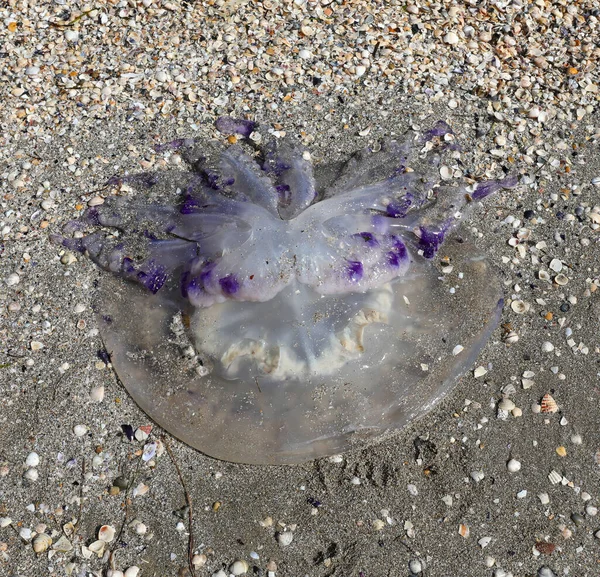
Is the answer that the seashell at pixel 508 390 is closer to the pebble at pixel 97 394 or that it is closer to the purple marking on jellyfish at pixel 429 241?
the purple marking on jellyfish at pixel 429 241

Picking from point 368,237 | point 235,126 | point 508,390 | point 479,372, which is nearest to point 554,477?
point 508,390

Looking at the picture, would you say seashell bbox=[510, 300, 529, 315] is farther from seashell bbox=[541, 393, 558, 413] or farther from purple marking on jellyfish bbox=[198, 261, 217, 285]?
purple marking on jellyfish bbox=[198, 261, 217, 285]

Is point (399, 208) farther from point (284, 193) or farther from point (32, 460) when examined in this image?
point (32, 460)

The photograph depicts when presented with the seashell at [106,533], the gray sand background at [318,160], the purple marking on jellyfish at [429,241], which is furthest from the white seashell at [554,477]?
the seashell at [106,533]

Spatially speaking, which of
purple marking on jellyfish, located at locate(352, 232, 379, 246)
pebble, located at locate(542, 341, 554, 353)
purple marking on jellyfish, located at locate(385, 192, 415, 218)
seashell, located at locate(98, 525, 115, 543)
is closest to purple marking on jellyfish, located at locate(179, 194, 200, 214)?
purple marking on jellyfish, located at locate(352, 232, 379, 246)

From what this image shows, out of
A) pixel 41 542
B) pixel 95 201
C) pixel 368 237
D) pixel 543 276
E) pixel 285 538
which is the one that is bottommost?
pixel 41 542
